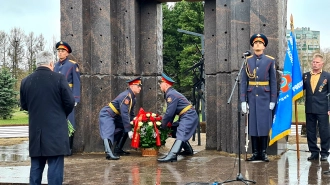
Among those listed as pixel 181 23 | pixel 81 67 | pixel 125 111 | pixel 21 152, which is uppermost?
pixel 181 23

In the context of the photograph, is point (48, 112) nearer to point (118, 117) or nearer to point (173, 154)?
point (173, 154)

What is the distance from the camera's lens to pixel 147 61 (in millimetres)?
11641

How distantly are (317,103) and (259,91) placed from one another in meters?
1.08

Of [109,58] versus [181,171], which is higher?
[109,58]

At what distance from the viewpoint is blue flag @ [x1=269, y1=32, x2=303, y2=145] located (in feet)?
30.7

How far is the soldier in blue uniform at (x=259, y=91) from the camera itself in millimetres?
9227

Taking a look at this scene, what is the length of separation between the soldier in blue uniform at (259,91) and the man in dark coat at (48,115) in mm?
3813

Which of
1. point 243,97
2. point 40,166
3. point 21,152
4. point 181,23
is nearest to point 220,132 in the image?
point 243,97

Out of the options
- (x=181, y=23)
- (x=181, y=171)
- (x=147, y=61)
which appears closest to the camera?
(x=181, y=171)

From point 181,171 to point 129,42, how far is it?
13.0ft

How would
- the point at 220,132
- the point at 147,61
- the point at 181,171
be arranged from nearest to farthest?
the point at 181,171 → the point at 220,132 → the point at 147,61

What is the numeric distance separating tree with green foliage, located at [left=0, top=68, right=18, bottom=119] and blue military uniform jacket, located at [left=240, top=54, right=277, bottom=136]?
89.5ft

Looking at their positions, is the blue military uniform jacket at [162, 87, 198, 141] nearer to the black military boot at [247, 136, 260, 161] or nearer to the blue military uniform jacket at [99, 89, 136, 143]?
the blue military uniform jacket at [99, 89, 136, 143]

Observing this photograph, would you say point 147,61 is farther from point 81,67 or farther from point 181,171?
point 181,171
